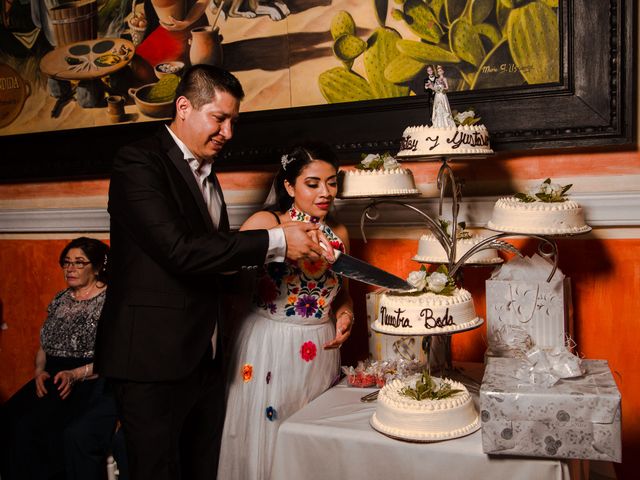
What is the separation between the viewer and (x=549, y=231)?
2.32 m

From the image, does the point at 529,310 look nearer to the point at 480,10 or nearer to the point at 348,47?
the point at 480,10

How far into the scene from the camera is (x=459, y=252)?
2602mm

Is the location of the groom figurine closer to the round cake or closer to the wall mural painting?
the wall mural painting

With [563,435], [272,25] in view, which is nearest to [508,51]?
[272,25]


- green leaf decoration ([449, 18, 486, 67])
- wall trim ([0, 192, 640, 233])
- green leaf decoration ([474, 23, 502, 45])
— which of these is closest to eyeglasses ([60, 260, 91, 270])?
wall trim ([0, 192, 640, 233])

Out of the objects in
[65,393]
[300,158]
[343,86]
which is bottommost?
[65,393]

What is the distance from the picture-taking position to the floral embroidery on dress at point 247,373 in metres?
2.71

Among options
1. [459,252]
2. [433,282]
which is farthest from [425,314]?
[459,252]

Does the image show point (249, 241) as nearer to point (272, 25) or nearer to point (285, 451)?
point (285, 451)

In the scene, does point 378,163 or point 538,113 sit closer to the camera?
point 378,163

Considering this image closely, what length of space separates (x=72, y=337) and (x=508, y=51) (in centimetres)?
238

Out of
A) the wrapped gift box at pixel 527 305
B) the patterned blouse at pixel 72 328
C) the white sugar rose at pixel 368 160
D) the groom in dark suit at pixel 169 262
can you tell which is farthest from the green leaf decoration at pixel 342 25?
the patterned blouse at pixel 72 328

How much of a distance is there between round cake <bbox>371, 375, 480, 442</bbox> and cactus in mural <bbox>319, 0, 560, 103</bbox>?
134cm

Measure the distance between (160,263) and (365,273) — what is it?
25.8 inches
